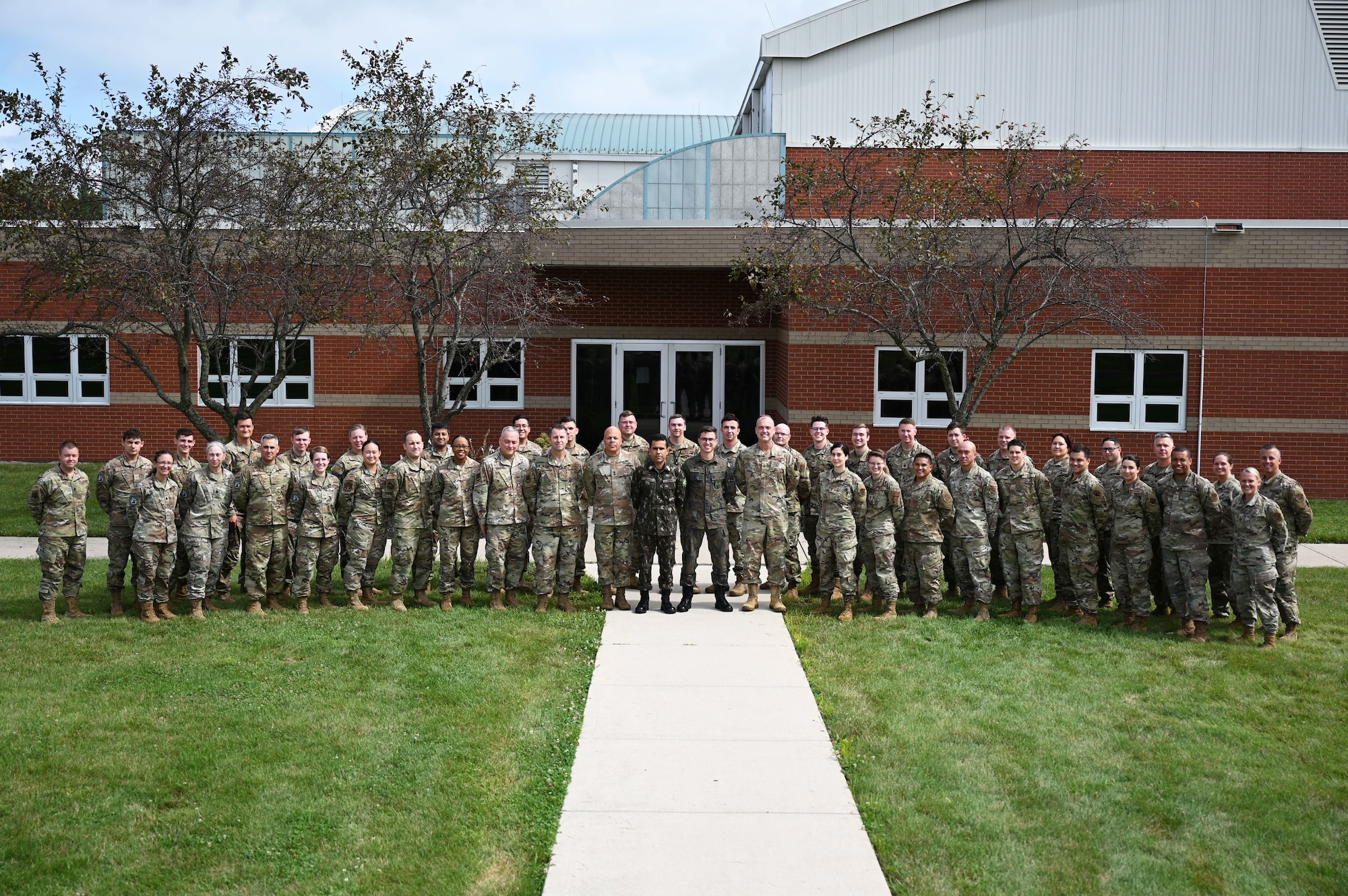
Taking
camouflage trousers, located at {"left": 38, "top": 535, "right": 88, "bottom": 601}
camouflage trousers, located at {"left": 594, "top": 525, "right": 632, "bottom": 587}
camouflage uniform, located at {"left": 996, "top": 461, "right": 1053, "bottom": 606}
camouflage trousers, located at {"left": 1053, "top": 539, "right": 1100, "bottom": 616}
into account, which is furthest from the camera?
camouflage trousers, located at {"left": 594, "top": 525, "right": 632, "bottom": 587}

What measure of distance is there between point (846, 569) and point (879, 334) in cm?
945

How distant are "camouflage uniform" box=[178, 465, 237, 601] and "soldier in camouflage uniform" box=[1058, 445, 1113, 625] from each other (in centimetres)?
804

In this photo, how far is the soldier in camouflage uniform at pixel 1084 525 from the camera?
11805 mm

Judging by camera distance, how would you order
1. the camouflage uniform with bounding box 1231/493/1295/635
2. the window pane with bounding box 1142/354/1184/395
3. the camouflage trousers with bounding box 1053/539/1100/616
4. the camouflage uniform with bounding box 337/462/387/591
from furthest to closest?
the window pane with bounding box 1142/354/1184/395, the camouflage uniform with bounding box 337/462/387/591, the camouflage trousers with bounding box 1053/539/1100/616, the camouflage uniform with bounding box 1231/493/1295/635

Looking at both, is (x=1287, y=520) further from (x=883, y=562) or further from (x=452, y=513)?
(x=452, y=513)

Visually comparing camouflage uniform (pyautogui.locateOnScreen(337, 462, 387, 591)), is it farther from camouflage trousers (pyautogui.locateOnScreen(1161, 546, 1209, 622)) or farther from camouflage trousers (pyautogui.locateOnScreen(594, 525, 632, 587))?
camouflage trousers (pyautogui.locateOnScreen(1161, 546, 1209, 622))

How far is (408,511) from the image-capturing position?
1244 cm

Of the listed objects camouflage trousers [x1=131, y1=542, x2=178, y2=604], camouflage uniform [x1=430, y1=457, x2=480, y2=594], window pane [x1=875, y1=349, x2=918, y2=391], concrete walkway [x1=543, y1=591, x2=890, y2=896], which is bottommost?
concrete walkway [x1=543, y1=591, x2=890, y2=896]

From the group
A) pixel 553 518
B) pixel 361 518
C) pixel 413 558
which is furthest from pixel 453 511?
pixel 553 518

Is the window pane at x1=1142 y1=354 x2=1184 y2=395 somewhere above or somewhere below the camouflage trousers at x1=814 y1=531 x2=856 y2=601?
above

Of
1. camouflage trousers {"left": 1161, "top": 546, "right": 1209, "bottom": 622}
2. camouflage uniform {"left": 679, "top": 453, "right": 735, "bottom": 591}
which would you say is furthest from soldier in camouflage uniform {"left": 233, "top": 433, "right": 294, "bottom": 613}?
camouflage trousers {"left": 1161, "top": 546, "right": 1209, "bottom": 622}

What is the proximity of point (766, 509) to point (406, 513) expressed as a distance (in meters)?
3.57

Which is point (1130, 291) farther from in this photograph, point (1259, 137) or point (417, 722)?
point (417, 722)

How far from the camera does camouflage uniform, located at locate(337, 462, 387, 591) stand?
40.5 ft
